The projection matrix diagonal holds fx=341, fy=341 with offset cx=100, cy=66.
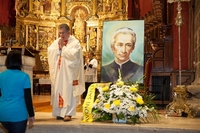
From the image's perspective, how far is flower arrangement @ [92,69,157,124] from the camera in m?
4.60

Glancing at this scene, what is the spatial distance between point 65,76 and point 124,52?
1.13 metres

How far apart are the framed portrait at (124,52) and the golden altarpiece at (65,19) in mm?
8263

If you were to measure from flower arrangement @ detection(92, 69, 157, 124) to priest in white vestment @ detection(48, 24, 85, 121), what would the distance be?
395 mm

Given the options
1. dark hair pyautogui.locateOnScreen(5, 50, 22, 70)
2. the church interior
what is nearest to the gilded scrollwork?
the church interior

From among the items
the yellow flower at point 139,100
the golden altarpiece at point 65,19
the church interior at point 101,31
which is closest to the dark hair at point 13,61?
the yellow flower at point 139,100

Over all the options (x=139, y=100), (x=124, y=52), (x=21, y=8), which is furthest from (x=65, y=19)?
(x=139, y=100)

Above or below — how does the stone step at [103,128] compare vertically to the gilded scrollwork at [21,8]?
below

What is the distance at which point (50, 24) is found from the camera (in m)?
14.7

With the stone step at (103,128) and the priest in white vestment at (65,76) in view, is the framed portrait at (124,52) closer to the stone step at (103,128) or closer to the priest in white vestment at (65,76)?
the priest in white vestment at (65,76)

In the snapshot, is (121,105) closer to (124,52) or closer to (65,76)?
(65,76)

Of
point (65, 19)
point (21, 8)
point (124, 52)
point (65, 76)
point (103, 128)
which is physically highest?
point (21, 8)

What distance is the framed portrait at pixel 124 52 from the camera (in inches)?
221

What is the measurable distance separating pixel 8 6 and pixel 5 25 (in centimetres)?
89

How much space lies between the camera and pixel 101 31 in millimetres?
14352
